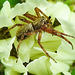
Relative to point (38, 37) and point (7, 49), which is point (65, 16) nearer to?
point (38, 37)

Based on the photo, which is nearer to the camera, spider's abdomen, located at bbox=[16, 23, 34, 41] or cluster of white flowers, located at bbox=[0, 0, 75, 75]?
cluster of white flowers, located at bbox=[0, 0, 75, 75]

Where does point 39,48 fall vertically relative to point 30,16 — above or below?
below

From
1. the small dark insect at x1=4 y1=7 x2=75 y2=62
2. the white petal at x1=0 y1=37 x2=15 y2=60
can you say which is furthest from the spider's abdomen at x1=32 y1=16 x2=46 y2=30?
the white petal at x1=0 y1=37 x2=15 y2=60

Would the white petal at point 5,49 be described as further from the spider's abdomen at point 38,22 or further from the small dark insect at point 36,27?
the spider's abdomen at point 38,22

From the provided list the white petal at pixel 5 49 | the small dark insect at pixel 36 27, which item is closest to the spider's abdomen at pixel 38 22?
the small dark insect at pixel 36 27

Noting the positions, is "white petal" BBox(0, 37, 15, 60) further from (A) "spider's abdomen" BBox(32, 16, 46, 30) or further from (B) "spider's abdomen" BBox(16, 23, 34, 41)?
(A) "spider's abdomen" BBox(32, 16, 46, 30)

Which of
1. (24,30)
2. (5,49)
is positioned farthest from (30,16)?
(5,49)

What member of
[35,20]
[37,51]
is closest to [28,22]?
[35,20]

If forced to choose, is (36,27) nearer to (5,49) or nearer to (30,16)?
(30,16)

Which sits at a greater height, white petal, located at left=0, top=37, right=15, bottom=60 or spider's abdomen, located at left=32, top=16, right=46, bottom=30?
spider's abdomen, located at left=32, top=16, right=46, bottom=30
